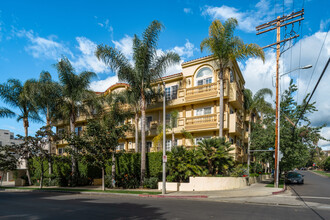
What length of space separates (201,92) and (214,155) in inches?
321

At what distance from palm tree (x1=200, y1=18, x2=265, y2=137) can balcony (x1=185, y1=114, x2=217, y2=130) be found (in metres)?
1.63

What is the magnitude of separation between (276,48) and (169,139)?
14496 millimetres

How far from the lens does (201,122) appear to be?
26.1 meters

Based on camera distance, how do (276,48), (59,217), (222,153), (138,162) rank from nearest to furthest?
(59,217)
(222,153)
(276,48)
(138,162)

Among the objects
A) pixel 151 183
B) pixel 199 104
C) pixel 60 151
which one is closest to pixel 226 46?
pixel 199 104

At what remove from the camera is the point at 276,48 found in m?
23.6

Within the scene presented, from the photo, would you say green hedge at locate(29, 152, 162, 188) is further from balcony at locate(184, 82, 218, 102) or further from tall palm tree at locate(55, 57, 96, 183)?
balcony at locate(184, 82, 218, 102)

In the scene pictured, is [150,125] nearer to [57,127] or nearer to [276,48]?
[276,48]

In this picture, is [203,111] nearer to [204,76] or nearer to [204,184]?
[204,76]

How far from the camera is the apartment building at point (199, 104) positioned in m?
26.0

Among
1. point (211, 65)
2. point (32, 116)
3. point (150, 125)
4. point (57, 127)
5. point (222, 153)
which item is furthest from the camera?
point (57, 127)

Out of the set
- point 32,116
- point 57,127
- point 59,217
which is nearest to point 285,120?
point 59,217

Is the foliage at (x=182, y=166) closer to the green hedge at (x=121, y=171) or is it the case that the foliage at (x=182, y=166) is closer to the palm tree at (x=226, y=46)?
the green hedge at (x=121, y=171)

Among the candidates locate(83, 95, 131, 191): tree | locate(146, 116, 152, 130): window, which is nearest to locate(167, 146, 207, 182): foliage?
locate(83, 95, 131, 191): tree
